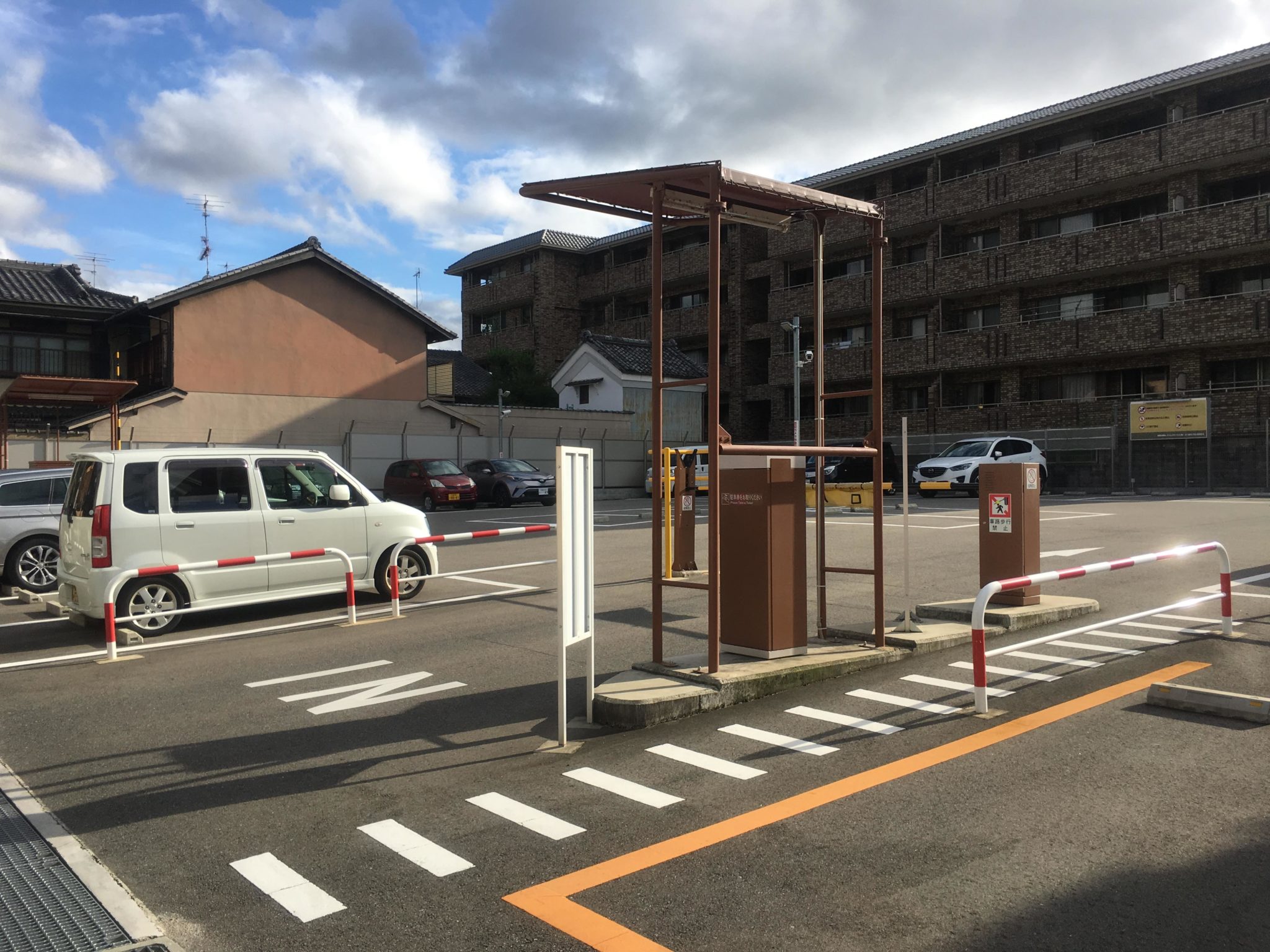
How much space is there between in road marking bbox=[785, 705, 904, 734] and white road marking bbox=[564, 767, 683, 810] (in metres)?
1.53

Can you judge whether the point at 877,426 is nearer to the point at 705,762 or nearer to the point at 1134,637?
the point at 705,762

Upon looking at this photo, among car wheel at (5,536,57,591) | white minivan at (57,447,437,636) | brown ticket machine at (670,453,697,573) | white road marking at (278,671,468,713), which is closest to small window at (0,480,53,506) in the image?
car wheel at (5,536,57,591)

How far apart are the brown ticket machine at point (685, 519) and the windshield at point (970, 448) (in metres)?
21.2

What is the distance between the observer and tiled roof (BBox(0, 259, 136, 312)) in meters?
30.8

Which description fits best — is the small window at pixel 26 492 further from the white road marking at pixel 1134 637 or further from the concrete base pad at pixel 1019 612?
the white road marking at pixel 1134 637

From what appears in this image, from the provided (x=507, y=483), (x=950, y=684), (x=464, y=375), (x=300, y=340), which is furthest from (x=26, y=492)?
(x=464, y=375)

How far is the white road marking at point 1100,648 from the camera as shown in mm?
7625

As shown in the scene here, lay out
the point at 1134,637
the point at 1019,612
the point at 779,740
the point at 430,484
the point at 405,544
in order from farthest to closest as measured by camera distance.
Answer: the point at 430,484
the point at 405,544
the point at 1019,612
the point at 1134,637
the point at 779,740

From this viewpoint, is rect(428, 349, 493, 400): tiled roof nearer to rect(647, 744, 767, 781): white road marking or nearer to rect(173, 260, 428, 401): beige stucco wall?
rect(173, 260, 428, 401): beige stucco wall

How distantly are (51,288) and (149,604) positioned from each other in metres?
28.1

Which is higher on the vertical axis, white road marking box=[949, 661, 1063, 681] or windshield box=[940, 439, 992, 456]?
Answer: windshield box=[940, 439, 992, 456]

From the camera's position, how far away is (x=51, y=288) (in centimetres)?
3225

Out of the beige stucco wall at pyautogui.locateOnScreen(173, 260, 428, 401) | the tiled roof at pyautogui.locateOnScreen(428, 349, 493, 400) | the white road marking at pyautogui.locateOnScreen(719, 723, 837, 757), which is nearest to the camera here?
the white road marking at pyautogui.locateOnScreen(719, 723, 837, 757)

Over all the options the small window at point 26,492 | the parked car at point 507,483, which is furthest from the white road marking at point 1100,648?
the parked car at point 507,483
